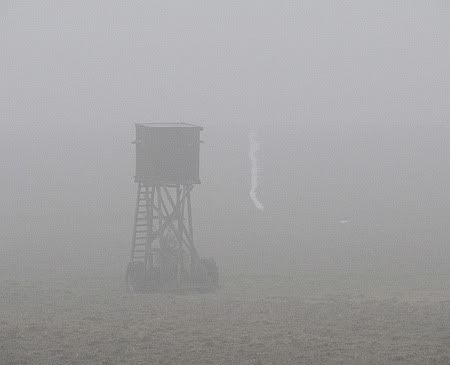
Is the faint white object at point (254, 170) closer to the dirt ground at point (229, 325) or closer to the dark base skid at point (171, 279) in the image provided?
the dark base skid at point (171, 279)

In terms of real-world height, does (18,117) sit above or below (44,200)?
above

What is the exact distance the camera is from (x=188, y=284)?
36469 mm

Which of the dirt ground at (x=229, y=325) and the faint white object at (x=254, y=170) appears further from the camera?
the faint white object at (x=254, y=170)

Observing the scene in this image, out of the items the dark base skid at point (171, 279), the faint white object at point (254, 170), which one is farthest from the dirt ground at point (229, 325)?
the faint white object at point (254, 170)

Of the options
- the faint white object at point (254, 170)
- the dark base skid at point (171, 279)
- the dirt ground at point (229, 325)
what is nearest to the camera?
the dirt ground at point (229, 325)

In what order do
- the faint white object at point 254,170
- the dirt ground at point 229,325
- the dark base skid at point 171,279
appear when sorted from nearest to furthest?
the dirt ground at point 229,325
the dark base skid at point 171,279
the faint white object at point 254,170

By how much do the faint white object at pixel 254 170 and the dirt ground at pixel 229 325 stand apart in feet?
109

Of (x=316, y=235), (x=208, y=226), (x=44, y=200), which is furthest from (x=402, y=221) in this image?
(x=44, y=200)

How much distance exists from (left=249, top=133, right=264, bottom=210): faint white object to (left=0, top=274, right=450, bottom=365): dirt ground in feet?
109

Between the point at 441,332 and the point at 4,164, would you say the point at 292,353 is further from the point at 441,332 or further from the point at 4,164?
the point at 4,164

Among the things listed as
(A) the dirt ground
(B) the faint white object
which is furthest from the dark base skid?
(B) the faint white object

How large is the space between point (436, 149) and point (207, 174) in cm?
2842

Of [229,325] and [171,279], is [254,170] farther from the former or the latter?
[229,325]

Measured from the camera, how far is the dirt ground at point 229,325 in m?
20.9
